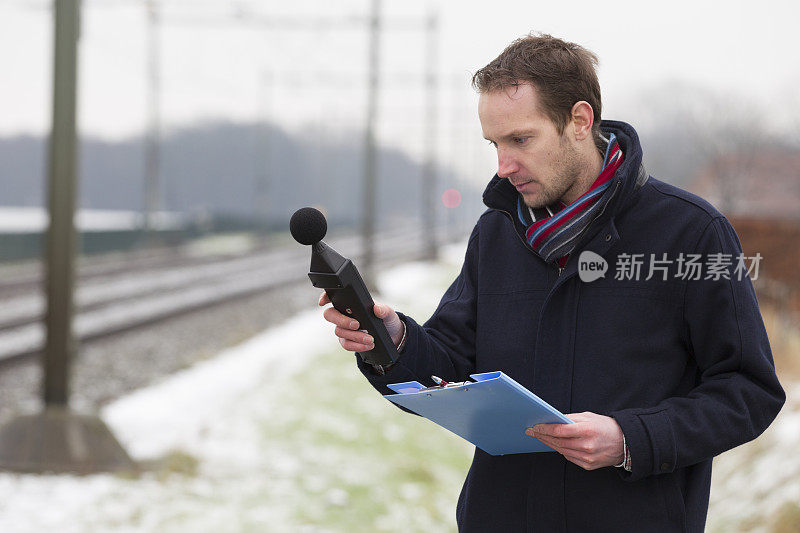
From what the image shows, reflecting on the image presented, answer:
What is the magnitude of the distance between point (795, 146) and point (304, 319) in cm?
798

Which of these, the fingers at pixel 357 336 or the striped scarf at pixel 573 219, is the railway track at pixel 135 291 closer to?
the fingers at pixel 357 336

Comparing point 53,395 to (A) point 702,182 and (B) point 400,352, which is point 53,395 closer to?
(B) point 400,352

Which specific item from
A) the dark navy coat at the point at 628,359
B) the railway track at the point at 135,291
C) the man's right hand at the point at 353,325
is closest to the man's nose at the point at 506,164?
the dark navy coat at the point at 628,359

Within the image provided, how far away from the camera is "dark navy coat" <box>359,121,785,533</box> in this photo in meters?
1.84

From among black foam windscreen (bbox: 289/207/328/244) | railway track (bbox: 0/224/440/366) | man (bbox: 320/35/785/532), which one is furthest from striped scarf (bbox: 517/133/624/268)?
railway track (bbox: 0/224/440/366)

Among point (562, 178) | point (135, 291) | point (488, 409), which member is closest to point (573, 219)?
point (562, 178)

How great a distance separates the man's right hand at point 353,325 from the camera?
197cm

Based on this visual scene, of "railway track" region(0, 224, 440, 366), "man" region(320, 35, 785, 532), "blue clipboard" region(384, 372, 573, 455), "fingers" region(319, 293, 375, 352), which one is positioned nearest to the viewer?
"blue clipboard" region(384, 372, 573, 455)

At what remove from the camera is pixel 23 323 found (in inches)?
465

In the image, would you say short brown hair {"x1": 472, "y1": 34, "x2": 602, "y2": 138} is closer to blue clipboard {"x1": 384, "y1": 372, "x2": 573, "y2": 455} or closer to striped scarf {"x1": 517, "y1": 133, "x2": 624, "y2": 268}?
striped scarf {"x1": 517, "y1": 133, "x2": 624, "y2": 268}

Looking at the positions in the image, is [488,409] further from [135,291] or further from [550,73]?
[135,291]

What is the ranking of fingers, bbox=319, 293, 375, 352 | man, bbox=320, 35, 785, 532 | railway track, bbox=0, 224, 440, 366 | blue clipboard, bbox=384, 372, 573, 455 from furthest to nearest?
railway track, bbox=0, 224, 440, 366 < fingers, bbox=319, 293, 375, 352 < man, bbox=320, 35, 785, 532 < blue clipboard, bbox=384, 372, 573, 455

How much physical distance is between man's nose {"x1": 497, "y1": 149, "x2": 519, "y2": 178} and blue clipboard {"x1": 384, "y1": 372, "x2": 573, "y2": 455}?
0.53 meters

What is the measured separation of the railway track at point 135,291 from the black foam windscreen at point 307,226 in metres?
4.62
